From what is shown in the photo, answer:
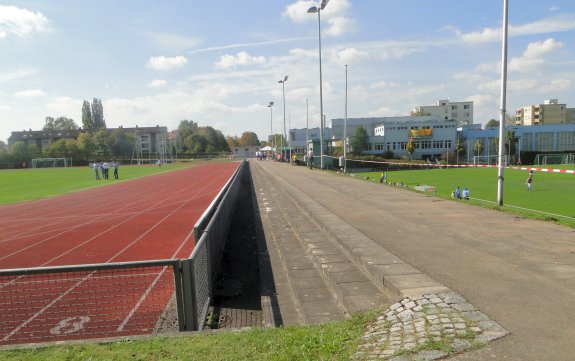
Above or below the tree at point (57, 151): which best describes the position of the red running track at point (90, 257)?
below

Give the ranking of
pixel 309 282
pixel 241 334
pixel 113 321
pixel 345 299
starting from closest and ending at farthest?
1. pixel 241 334
2. pixel 345 299
3. pixel 113 321
4. pixel 309 282

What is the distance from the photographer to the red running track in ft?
18.8

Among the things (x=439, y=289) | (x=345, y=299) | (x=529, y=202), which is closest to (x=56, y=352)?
(x=345, y=299)

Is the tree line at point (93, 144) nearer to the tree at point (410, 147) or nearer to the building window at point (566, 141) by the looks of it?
the tree at point (410, 147)

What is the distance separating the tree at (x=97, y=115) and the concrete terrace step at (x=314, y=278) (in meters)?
141

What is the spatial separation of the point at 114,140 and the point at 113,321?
113399 millimetres

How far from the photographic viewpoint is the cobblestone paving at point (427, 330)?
351cm

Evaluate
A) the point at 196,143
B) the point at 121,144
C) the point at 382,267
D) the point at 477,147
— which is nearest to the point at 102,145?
the point at 121,144

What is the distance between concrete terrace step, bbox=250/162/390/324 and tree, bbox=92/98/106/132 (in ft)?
464

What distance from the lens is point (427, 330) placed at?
387cm

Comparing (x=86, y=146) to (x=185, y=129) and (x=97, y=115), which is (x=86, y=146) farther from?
(x=185, y=129)

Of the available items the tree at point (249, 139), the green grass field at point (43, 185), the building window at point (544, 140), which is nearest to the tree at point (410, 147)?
the building window at point (544, 140)

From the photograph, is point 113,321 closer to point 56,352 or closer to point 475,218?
point 56,352

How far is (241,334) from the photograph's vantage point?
4.21 meters
